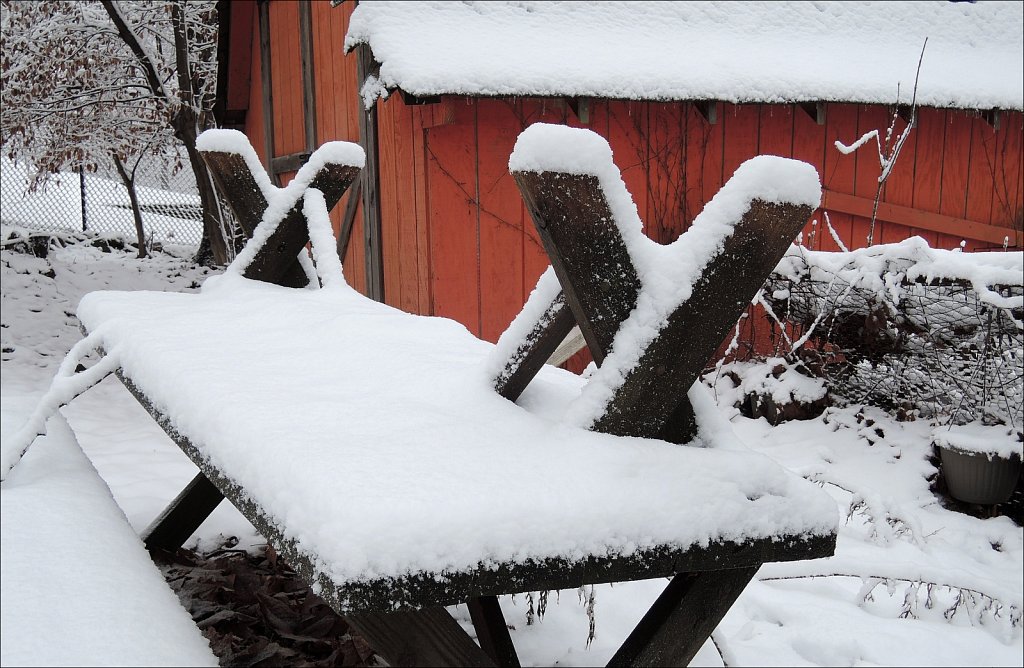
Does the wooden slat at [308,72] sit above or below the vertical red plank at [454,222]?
above

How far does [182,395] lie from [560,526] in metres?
0.75

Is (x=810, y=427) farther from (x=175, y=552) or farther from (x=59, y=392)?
(x=59, y=392)

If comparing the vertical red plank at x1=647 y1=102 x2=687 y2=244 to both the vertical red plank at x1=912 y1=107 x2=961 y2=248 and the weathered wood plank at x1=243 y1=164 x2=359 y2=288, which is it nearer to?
the vertical red plank at x1=912 y1=107 x2=961 y2=248

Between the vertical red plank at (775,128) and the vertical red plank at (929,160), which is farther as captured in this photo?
the vertical red plank at (929,160)

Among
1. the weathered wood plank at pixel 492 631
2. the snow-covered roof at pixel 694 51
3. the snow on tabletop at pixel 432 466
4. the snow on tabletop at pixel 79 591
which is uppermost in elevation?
the snow-covered roof at pixel 694 51

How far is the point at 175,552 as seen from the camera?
2.81 metres

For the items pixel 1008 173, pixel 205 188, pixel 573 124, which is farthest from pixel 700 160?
pixel 205 188

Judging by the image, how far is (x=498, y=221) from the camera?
218 inches

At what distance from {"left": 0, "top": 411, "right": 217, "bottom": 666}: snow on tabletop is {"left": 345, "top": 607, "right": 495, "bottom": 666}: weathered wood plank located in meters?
0.29

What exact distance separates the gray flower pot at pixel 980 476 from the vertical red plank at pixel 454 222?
289 centimetres

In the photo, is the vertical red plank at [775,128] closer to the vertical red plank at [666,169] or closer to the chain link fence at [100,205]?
the vertical red plank at [666,169]

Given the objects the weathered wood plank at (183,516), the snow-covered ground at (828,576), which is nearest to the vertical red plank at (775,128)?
the snow-covered ground at (828,576)

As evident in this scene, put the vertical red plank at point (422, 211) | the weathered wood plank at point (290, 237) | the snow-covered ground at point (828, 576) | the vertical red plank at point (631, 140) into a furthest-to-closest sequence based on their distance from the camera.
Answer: the vertical red plank at point (631, 140)
the vertical red plank at point (422, 211)
the weathered wood plank at point (290, 237)
the snow-covered ground at point (828, 576)

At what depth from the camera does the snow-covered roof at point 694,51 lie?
5.03 meters
